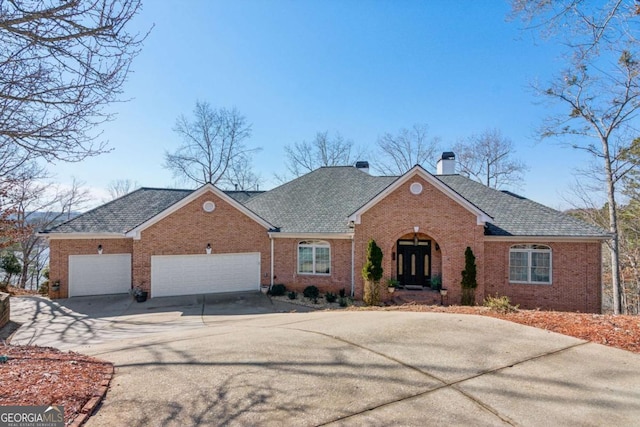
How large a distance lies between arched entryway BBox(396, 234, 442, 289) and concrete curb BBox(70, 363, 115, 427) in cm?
1228

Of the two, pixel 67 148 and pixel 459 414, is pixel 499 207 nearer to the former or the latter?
pixel 459 414

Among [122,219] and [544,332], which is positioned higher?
[122,219]

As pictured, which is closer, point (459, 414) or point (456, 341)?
point (459, 414)

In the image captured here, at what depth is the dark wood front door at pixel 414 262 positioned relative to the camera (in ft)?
48.8

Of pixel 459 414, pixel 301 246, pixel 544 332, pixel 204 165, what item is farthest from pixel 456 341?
pixel 204 165

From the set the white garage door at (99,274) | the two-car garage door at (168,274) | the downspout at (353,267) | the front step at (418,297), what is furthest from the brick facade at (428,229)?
the white garage door at (99,274)

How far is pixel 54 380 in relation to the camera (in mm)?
4492

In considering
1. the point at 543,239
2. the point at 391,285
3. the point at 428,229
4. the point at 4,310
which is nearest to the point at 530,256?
the point at 543,239

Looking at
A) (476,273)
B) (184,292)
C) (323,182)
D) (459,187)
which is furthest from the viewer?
(323,182)

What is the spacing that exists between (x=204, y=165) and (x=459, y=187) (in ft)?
78.6

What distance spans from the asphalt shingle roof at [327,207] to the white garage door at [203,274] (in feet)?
8.14

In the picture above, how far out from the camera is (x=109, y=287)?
48.6 feet

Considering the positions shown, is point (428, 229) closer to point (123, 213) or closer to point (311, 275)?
point (311, 275)

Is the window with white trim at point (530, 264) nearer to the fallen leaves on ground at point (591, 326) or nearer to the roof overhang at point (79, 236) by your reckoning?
the fallen leaves on ground at point (591, 326)
